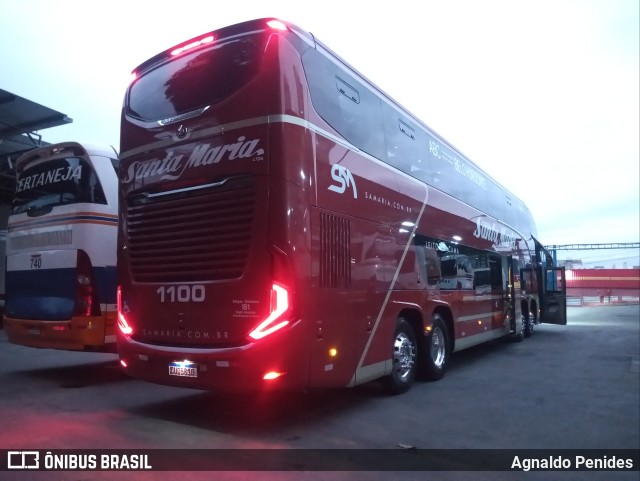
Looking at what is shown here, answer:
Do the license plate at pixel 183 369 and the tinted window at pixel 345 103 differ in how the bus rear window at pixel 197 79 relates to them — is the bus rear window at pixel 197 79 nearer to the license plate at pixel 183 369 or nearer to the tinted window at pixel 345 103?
the tinted window at pixel 345 103

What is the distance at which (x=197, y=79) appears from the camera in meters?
5.51

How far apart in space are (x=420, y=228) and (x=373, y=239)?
1573 mm

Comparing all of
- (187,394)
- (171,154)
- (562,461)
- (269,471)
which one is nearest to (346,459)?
(269,471)

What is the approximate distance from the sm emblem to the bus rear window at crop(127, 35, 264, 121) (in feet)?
4.36

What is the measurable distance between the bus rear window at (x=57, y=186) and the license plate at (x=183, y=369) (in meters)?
3.41

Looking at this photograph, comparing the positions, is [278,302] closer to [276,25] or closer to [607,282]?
[276,25]

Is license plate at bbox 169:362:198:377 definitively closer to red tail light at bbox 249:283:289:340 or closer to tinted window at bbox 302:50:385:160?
red tail light at bbox 249:283:289:340

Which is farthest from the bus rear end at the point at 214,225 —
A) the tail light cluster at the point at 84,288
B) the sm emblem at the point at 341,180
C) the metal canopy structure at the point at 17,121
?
the metal canopy structure at the point at 17,121

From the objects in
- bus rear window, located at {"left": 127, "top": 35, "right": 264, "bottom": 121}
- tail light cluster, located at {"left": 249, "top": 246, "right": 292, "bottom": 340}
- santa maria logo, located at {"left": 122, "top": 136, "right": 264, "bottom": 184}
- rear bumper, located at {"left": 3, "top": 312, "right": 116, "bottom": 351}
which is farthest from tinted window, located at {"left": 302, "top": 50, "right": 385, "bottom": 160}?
rear bumper, located at {"left": 3, "top": 312, "right": 116, "bottom": 351}

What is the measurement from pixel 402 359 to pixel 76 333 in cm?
461

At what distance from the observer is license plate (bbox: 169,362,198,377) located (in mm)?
4927

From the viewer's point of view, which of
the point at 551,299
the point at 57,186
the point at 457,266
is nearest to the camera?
the point at 57,186

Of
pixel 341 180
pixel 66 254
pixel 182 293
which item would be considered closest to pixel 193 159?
pixel 182 293

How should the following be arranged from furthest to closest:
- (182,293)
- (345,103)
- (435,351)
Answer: (435,351) < (345,103) < (182,293)
